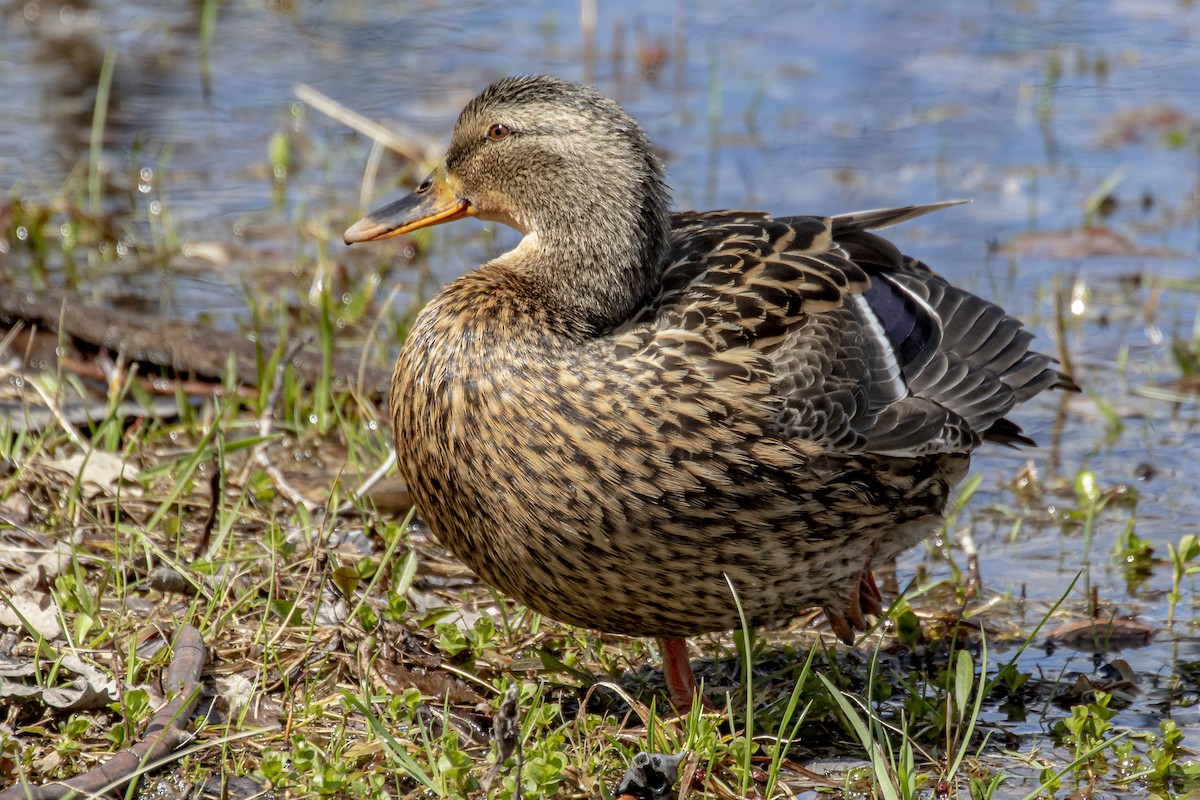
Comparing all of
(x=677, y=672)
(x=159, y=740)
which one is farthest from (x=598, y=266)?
(x=159, y=740)

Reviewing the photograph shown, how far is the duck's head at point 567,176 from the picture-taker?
413 cm

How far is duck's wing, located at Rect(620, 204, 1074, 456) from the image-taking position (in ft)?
13.0

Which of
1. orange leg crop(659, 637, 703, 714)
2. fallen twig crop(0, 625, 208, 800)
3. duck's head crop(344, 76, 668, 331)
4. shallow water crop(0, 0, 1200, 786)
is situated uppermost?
duck's head crop(344, 76, 668, 331)

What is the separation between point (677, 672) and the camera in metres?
4.15

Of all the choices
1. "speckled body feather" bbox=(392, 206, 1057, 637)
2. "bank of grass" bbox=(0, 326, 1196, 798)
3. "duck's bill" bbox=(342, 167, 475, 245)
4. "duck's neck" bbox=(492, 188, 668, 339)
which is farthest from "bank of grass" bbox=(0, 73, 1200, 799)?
"duck's neck" bbox=(492, 188, 668, 339)

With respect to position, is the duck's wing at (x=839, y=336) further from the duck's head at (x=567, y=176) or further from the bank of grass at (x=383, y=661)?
the bank of grass at (x=383, y=661)

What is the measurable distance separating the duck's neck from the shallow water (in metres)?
1.56

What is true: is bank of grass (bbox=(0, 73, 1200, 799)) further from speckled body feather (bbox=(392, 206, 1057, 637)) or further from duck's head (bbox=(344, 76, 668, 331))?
duck's head (bbox=(344, 76, 668, 331))

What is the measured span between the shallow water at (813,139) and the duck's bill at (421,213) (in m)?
1.82

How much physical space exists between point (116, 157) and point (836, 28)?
14.8ft

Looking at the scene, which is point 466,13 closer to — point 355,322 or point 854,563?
point 355,322

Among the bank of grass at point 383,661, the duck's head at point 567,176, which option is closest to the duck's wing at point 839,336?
the duck's head at point 567,176

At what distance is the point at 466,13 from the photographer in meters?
10.7

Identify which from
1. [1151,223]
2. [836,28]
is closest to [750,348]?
[1151,223]
